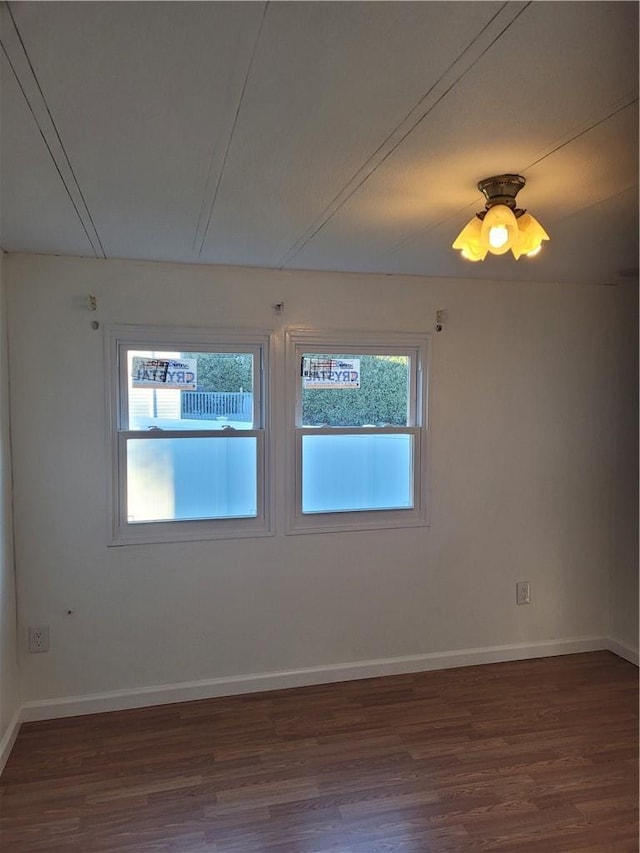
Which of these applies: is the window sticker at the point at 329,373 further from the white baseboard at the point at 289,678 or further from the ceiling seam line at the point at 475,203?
the white baseboard at the point at 289,678

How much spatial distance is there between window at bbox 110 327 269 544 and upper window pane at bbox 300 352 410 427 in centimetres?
29

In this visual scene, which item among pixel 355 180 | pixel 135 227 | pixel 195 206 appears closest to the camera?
pixel 355 180

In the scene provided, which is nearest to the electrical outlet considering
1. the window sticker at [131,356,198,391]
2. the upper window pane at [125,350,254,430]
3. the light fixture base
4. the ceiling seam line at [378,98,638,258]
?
the upper window pane at [125,350,254,430]

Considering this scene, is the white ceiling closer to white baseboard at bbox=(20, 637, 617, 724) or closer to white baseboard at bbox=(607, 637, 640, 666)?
white baseboard at bbox=(20, 637, 617, 724)

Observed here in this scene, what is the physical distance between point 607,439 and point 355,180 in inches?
106

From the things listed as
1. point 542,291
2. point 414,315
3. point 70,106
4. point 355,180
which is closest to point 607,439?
point 542,291

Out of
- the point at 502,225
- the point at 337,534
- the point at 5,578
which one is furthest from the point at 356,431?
the point at 5,578

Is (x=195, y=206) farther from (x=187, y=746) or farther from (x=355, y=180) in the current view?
(x=187, y=746)

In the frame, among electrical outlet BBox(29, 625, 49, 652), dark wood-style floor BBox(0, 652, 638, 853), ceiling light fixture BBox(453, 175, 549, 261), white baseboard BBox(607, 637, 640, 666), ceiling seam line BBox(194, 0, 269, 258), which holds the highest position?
ceiling seam line BBox(194, 0, 269, 258)

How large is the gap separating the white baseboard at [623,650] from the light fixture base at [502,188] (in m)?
2.97

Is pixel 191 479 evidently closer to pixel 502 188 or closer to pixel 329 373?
pixel 329 373

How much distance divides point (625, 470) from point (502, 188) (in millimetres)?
2492

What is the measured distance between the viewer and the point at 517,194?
184 centimetres

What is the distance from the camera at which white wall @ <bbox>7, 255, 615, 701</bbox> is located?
2.74 m
